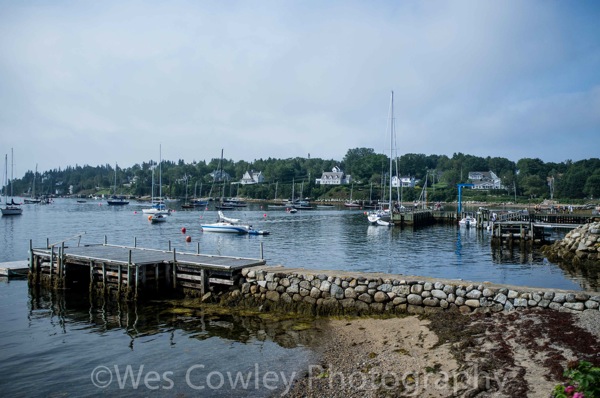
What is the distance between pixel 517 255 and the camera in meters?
41.6

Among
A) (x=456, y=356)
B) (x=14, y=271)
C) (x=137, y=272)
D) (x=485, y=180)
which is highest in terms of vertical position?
(x=485, y=180)

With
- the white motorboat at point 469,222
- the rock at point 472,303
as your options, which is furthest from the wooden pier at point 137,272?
the white motorboat at point 469,222

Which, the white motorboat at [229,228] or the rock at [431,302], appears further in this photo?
the white motorboat at [229,228]

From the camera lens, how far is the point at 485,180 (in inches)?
7416

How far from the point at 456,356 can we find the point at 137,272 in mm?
15166

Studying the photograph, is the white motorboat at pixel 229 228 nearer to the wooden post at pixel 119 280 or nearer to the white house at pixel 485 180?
the wooden post at pixel 119 280

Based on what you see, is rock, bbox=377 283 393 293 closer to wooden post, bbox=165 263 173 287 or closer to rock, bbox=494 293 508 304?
rock, bbox=494 293 508 304

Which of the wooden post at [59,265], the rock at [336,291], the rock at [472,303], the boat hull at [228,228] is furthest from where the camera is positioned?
the boat hull at [228,228]

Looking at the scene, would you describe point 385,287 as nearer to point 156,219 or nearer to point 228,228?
point 228,228

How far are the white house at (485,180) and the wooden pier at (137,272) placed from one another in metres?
170

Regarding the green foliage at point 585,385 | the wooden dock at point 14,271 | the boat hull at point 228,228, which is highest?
the green foliage at point 585,385

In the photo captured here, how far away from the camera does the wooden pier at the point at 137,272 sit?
21.4 m

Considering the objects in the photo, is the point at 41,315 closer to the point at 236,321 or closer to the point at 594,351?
the point at 236,321

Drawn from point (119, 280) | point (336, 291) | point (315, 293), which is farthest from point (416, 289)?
point (119, 280)
